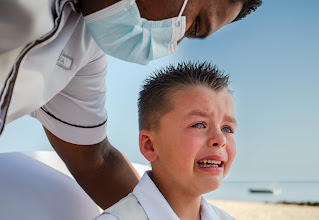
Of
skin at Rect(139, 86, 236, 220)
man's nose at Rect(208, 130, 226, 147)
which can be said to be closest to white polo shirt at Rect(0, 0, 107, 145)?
skin at Rect(139, 86, 236, 220)

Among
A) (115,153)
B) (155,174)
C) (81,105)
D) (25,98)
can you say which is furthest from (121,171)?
(25,98)

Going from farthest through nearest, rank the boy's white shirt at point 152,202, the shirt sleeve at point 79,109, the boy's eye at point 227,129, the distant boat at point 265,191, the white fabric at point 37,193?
the distant boat at point 265,191
the shirt sleeve at point 79,109
the white fabric at point 37,193
the boy's eye at point 227,129
the boy's white shirt at point 152,202

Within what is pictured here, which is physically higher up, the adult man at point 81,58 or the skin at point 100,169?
the adult man at point 81,58

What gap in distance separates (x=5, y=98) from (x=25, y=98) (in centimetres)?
9

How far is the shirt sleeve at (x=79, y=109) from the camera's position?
1573 millimetres

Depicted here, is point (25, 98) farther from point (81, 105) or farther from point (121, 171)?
point (121, 171)

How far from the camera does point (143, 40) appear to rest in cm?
128

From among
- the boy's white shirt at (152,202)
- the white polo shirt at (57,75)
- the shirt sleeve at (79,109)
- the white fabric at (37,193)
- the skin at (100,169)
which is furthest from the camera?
the skin at (100,169)

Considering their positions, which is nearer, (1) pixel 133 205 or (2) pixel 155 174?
(1) pixel 133 205

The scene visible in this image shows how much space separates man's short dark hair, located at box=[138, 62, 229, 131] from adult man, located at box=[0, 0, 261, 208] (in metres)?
0.09

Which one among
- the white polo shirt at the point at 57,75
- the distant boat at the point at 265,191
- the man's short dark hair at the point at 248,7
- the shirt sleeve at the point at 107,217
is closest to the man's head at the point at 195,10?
the man's short dark hair at the point at 248,7

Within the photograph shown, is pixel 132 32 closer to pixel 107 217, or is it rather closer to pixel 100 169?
pixel 107 217

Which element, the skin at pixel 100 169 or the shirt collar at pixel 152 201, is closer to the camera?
the shirt collar at pixel 152 201

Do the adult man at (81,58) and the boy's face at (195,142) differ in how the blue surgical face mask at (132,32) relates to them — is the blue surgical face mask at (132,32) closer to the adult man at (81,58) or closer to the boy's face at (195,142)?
the adult man at (81,58)
